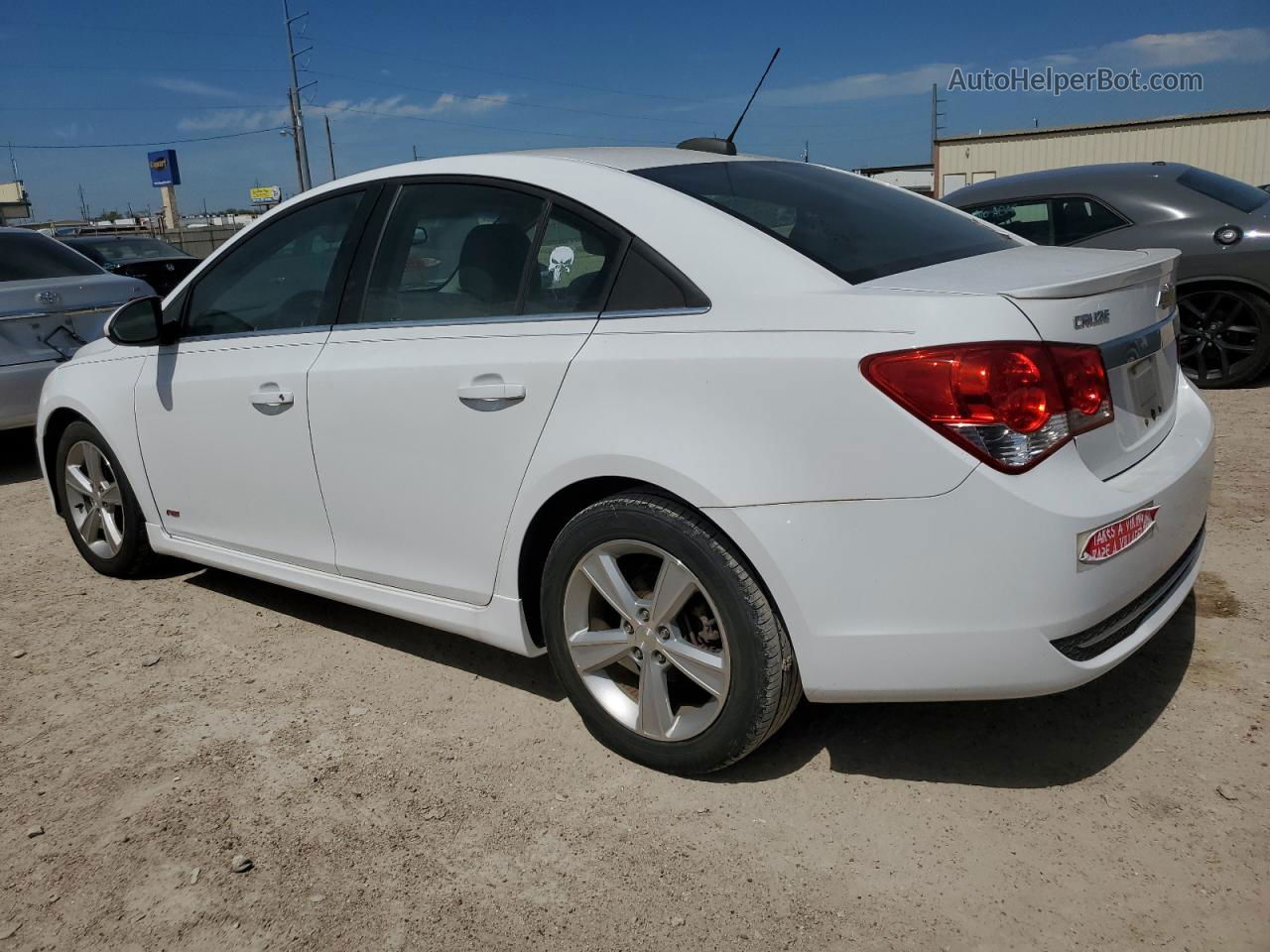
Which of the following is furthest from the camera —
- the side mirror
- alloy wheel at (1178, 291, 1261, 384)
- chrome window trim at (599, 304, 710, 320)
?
alloy wheel at (1178, 291, 1261, 384)

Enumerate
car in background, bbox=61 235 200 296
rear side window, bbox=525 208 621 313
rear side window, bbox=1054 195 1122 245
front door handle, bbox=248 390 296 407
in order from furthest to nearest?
car in background, bbox=61 235 200 296, rear side window, bbox=1054 195 1122 245, front door handle, bbox=248 390 296 407, rear side window, bbox=525 208 621 313

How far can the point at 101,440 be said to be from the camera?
14.5 ft

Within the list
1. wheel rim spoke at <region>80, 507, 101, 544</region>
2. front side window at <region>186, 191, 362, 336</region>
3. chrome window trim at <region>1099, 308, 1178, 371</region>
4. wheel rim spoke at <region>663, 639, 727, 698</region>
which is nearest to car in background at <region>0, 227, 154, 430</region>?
wheel rim spoke at <region>80, 507, 101, 544</region>

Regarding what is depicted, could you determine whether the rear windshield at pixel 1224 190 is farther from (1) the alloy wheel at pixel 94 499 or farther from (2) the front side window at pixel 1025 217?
(1) the alloy wheel at pixel 94 499

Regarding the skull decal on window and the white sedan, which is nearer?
the white sedan

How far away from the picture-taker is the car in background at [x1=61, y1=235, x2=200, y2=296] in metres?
12.8

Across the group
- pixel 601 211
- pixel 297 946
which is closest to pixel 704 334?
pixel 601 211

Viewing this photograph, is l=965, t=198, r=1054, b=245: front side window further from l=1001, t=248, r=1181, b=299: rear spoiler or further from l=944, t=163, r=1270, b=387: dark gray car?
l=1001, t=248, r=1181, b=299: rear spoiler

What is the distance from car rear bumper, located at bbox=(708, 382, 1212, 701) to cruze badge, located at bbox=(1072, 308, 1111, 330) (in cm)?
29

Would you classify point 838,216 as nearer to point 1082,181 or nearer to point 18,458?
point 1082,181

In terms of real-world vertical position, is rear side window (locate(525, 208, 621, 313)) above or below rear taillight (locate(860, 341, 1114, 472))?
above

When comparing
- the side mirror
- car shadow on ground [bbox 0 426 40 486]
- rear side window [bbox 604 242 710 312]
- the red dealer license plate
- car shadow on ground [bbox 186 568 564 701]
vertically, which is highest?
rear side window [bbox 604 242 710 312]

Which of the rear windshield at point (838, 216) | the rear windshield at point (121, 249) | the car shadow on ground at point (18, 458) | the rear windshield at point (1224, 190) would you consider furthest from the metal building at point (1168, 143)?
the rear windshield at point (838, 216)

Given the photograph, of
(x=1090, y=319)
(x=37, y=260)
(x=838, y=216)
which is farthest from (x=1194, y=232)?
(x=37, y=260)
